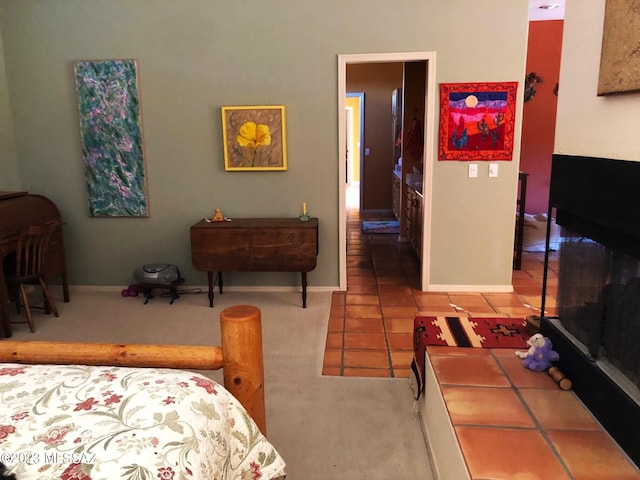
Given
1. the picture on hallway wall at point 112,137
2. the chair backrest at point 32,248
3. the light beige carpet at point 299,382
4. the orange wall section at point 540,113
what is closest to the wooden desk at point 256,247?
the light beige carpet at point 299,382

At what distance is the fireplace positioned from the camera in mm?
1609

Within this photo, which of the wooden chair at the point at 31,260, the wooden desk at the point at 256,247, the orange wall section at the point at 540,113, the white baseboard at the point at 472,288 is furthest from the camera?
the orange wall section at the point at 540,113

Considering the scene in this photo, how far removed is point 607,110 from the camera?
5.90 feet

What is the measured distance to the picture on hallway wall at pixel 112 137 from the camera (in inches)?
166

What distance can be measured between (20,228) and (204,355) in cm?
299

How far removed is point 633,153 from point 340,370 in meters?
1.95

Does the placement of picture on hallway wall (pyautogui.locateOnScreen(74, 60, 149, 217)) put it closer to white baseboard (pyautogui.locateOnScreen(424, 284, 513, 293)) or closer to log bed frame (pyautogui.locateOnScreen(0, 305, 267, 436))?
white baseboard (pyautogui.locateOnScreen(424, 284, 513, 293))

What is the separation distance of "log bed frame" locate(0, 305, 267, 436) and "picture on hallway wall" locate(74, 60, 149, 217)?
9.74 ft

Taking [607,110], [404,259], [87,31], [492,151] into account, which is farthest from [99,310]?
[607,110]

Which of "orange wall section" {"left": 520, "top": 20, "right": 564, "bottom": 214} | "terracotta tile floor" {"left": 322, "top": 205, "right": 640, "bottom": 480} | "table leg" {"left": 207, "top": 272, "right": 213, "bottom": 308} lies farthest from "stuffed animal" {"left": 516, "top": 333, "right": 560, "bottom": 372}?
"orange wall section" {"left": 520, "top": 20, "right": 564, "bottom": 214}

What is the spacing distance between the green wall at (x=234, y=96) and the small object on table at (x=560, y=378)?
2245 millimetres

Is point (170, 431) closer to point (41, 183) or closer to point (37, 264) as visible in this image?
point (37, 264)

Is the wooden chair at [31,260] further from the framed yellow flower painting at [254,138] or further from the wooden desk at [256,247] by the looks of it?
the framed yellow flower painting at [254,138]

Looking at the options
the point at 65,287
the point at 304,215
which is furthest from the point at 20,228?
the point at 304,215
